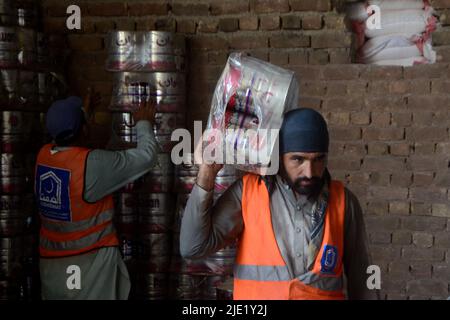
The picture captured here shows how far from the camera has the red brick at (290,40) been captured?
4.15 meters

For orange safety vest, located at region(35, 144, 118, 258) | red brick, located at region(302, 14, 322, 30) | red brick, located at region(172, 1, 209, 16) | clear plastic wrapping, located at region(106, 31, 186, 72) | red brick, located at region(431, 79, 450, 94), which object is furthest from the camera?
red brick, located at region(172, 1, 209, 16)

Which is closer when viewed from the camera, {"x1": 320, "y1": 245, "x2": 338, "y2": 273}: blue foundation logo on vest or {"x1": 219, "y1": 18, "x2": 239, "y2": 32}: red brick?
{"x1": 320, "y1": 245, "x2": 338, "y2": 273}: blue foundation logo on vest

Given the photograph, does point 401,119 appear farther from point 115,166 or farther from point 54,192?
point 54,192

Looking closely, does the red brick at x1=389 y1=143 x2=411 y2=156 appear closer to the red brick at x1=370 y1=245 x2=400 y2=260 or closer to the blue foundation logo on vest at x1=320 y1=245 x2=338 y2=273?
the red brick at x1=370 y1=245 x2=400 y2=260

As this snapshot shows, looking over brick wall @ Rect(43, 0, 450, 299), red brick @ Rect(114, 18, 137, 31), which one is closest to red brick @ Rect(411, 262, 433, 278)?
brick wall @ Rect(43, 0, 450, 299)

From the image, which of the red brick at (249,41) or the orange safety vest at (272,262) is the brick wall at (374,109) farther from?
the orange safety vest at (272,262)

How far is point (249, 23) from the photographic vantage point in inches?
164

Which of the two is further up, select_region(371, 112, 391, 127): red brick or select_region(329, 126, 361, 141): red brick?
select_region(371, 112, 391, 127): red brick

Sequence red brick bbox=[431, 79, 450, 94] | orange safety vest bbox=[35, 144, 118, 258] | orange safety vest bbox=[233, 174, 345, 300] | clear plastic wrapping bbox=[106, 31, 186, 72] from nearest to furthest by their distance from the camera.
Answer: orange safety vest bbox=[233, 174, 345, 300] < orange safety vest bbox=[35, 144, 118, 258] < clear plastic wrapping bbox=[106, 31, 186, 72] < red brick bbox=[431, 79, 450, 94]

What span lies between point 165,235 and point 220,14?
1.44 meters

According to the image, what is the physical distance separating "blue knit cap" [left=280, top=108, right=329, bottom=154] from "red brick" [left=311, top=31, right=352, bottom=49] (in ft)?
5.77

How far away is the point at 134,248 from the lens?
157 inches

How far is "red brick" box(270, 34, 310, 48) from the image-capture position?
13.6 feet
